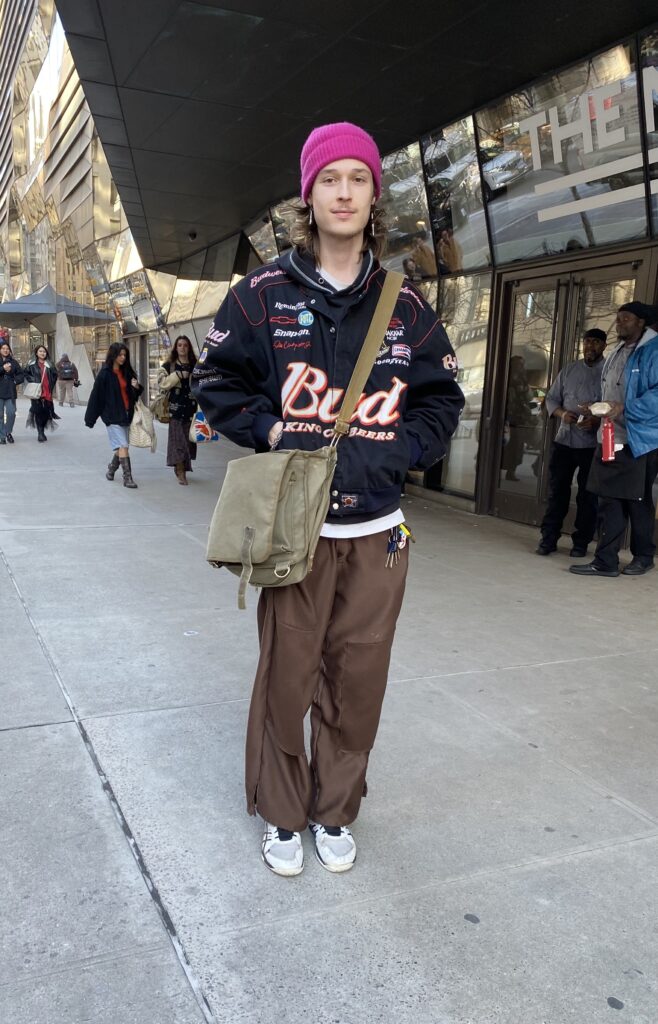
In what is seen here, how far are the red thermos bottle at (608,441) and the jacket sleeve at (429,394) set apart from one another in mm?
3848

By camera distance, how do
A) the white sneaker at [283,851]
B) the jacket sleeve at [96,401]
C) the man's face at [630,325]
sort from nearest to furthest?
the white sneaker at [283,851] → the man's face at [630,325] → the jacket sleeve at [96,401]

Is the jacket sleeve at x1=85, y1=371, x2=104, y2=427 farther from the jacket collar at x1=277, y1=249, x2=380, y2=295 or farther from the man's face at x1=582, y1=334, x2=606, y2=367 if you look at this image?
the jacket collar at x1=277, y1=249, x2=380, y2=295

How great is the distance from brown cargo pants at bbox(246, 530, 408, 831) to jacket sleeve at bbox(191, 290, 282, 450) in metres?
0.41

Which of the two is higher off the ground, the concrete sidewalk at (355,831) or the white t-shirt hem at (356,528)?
the white t-shirt hem at (356,528)

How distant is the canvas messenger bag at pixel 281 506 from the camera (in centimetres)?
220

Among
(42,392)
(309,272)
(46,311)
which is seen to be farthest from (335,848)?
(46,311)

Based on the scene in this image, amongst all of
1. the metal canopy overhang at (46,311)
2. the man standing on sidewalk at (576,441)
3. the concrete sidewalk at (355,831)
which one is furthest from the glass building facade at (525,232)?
the metal canopy overhang at (46,311)

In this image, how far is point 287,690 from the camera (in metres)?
2.40

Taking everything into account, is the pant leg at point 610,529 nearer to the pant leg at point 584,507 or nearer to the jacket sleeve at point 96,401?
the pant leg at point 584,507

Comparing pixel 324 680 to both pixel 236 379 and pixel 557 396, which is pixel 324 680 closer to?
pixel 236 379

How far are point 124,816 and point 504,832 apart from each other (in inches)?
50.2

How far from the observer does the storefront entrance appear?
7422 mm

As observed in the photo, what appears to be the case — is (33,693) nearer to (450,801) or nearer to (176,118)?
(450,801)

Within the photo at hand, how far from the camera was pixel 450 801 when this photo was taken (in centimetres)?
289
